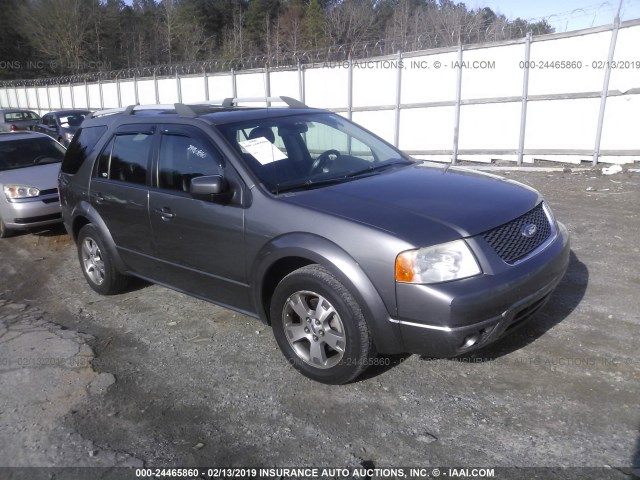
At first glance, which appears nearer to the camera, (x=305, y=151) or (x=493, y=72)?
(x=305, y=151)

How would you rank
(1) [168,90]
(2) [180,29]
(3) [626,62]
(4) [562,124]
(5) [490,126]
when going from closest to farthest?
(3) [626,62]
(4) [562,124]
(5) [490,126]
(1) [168,90]
(2) [180,29]

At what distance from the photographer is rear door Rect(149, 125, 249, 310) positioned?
3.74 m

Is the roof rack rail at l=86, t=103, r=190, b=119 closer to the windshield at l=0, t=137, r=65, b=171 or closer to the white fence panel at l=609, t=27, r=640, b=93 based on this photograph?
the windshield at l=0, t=137, r=65, b=171

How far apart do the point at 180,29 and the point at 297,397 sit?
188 ft

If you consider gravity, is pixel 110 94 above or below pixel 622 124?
above

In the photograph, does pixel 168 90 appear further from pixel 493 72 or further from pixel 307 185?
pixel 307 185

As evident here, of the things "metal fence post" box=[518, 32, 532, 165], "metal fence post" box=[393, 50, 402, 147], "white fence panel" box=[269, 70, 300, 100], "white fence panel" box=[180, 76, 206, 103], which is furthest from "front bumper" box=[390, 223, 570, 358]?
"white fence panel" box=[180, 76, 206, 103]

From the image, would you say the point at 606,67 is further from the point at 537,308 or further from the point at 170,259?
the point at 170,259

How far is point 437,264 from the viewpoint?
292 centimetres

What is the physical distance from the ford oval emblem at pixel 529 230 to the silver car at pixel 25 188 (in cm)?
678

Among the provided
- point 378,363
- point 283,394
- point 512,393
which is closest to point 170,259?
point 283,394

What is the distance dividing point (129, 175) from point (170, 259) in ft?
3.10

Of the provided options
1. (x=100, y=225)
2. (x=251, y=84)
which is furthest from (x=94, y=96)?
(x=100, y=225)

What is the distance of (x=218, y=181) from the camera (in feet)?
11.7
